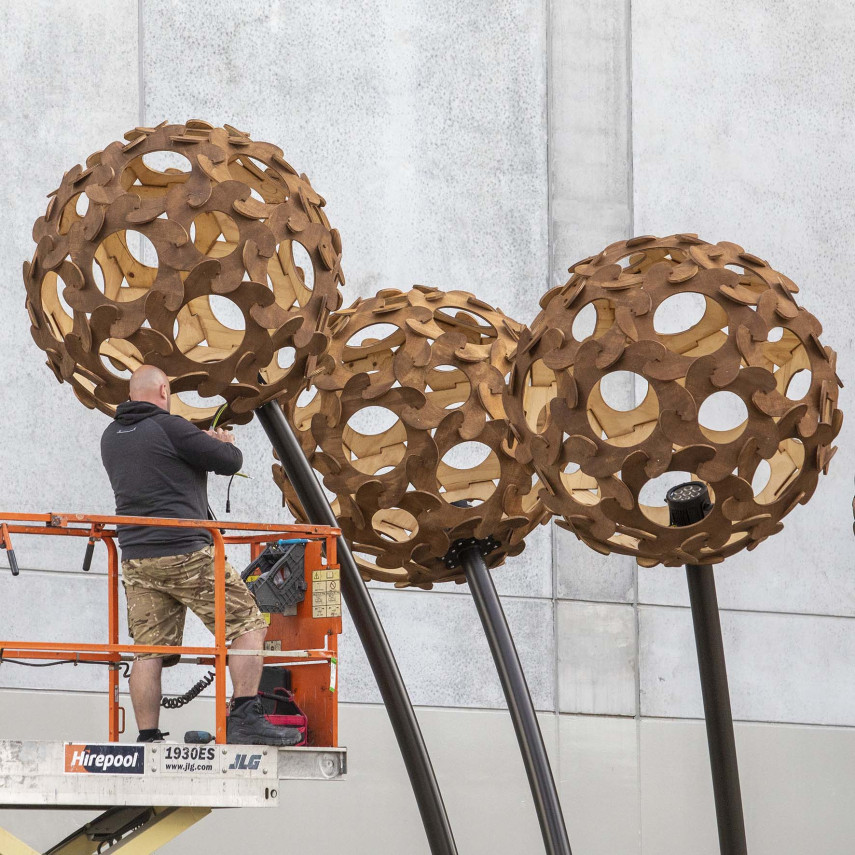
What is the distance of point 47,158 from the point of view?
902 cm

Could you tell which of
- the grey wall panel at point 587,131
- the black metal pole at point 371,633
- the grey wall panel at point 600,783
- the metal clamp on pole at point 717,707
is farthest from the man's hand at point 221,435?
the grey wall panel at point 587,131

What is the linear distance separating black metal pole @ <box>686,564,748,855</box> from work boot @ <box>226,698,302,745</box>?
1518 mm

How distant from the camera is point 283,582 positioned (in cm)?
529

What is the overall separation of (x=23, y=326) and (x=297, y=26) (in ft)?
9.38

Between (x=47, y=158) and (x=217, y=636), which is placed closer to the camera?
(x=217, y=636)

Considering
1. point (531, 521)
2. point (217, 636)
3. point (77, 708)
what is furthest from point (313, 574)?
point (77, 708)

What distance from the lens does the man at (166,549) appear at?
4816 mm

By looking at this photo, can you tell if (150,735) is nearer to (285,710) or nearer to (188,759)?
(188,759)

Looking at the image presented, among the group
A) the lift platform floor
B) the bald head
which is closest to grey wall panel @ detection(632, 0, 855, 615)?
the lift platform floor

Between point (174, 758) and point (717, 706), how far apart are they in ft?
6.31

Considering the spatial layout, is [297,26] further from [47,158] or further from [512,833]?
[512,833]

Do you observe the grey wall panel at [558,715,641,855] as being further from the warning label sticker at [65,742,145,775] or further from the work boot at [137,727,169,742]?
the warning label sticker at [65,742,145,775]

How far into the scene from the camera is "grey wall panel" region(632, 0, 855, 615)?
10.6m

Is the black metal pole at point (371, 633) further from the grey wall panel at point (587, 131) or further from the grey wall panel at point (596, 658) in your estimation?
the grey wall panel at point (587, 131)
